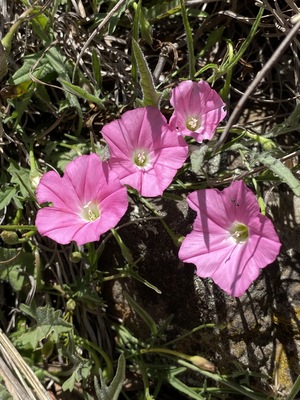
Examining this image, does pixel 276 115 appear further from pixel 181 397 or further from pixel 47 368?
pixel 47 368

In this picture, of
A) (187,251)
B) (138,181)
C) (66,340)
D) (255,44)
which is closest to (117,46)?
(255,44)

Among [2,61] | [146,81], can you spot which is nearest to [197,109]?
[146,81]

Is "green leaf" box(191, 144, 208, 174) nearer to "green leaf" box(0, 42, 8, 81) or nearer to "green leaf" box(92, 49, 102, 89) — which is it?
"green leaf" box(92, 49, 102, 89)

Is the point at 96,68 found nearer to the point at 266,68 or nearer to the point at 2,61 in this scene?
the point at 2,61

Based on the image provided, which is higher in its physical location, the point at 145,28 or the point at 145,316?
the point at 145,28

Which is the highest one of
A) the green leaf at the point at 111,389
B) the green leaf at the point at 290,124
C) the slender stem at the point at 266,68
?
the slender stem at the point at 266,68

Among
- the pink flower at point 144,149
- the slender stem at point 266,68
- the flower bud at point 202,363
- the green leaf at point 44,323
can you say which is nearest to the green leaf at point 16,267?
the green leaf at point 44,323

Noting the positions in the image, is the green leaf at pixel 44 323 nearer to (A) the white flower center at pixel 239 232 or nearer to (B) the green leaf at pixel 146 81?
(A) the white flower center at pixel 239 232
